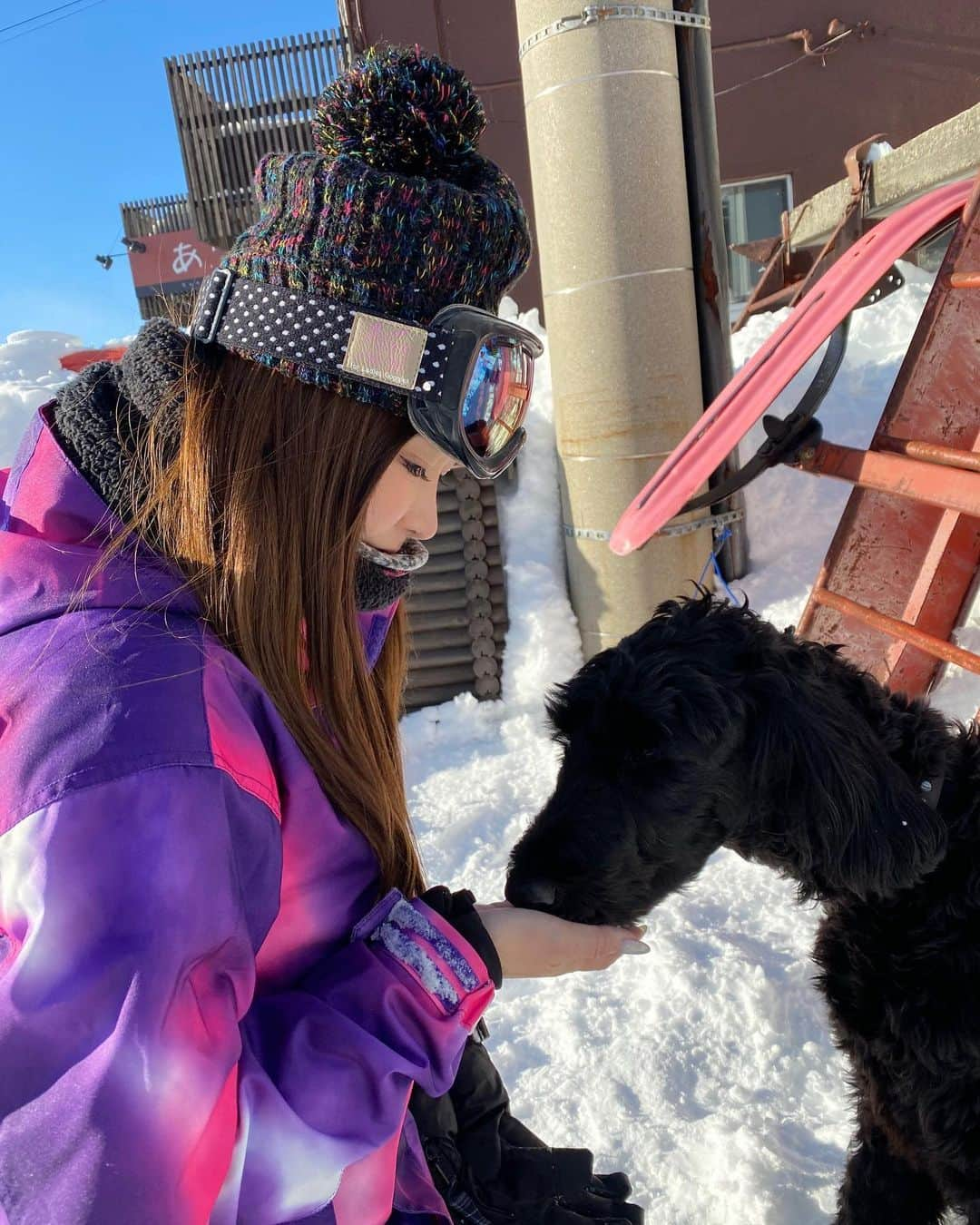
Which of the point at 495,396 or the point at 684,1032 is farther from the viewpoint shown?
the point at 684,1032

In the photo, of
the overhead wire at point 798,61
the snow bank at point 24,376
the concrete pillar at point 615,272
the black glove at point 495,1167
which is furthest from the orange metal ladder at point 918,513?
the overhead wire at point 798,61

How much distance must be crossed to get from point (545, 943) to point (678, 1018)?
1536 mm

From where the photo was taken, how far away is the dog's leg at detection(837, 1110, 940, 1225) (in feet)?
6.77

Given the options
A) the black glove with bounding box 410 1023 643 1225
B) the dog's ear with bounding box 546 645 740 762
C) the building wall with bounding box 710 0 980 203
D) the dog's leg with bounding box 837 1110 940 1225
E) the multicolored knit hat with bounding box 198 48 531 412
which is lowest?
the dog's leg with bounding box 837 1110 940 1225

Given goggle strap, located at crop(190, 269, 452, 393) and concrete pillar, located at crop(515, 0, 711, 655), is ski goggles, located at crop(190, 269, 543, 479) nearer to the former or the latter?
goggle strap, located at crop(190, 269, 452, 393)

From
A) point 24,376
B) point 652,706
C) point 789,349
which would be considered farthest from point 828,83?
point 652,706

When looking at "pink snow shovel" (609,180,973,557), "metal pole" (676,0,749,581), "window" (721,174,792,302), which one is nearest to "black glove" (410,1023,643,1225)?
"pink snow shovel" (609,180,973,557)

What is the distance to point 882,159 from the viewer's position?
568 cm

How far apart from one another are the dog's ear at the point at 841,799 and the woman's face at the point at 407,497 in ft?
2.61

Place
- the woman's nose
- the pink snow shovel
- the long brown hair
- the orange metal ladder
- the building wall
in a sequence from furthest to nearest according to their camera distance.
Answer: the building wall → the pink snow shovel → the orange metal ladder → the woman's nose → the long brown hair

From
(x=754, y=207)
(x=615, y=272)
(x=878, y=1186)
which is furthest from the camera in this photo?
(x=754, y=207)

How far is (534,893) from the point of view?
5.85 ft

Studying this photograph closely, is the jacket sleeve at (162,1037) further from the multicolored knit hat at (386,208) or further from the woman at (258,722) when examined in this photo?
the multicolored knit hat at (386,208)

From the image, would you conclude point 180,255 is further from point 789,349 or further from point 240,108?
point 789,349
